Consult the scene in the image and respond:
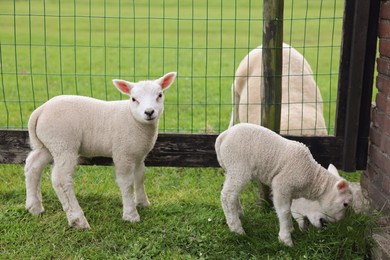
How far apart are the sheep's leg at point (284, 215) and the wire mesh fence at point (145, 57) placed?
137 centimetres

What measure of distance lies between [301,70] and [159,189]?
2093mm

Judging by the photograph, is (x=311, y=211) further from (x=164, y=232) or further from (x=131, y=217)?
(x=131, y=217)

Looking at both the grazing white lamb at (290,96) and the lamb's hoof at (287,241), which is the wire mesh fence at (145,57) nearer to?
the grazing white lamb at (290,96)

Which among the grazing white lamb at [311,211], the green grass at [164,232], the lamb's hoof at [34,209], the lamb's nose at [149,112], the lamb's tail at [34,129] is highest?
the lamb's nose at [149,112]

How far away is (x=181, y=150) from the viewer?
16.9 feet

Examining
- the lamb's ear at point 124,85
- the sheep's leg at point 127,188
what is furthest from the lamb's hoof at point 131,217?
the lamb's ear at point 124,85

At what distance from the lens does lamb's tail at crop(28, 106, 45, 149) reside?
4.62 metres

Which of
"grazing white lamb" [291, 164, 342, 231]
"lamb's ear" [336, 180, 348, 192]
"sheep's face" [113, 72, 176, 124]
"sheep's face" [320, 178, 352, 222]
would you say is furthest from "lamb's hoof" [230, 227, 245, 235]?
"sheep's face" [113, 72, 176, 124]

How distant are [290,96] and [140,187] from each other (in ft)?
6.68

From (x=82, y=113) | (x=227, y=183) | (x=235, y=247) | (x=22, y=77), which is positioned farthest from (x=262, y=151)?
(x=22, y=77)

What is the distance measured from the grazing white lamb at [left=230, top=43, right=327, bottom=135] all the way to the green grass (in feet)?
2.78

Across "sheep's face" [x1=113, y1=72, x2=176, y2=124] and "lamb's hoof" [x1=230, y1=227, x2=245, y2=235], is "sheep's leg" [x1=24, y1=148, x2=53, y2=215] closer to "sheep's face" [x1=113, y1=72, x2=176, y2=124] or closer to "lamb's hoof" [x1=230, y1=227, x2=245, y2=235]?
"sheep's face" [x1=113, y1=72, x2=176, y2=124]

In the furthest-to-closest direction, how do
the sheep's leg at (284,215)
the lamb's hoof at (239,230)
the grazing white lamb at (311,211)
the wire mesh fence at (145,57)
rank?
the wire mesh fence at (145,57) < the lamb's hoof at (239,230) < the grazing white lamb at (311,211) < the sheep's leg at (284,215)

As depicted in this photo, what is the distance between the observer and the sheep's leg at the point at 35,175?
4.77 m
